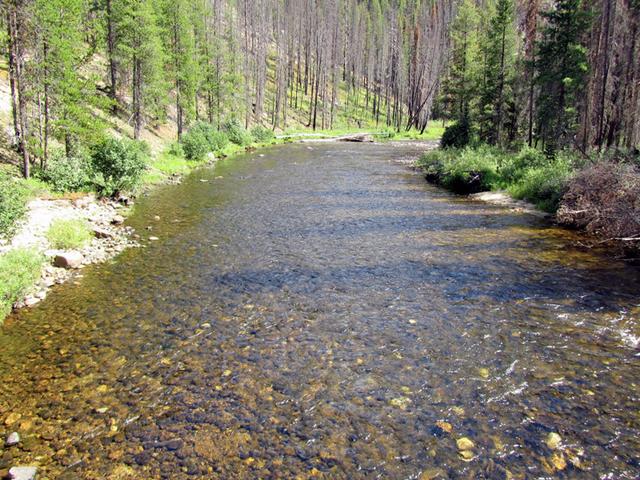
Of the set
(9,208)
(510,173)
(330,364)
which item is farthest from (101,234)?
(510,173)

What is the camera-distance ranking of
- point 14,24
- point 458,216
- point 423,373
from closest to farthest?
point 423,373 → point 14,24 → point 458,216

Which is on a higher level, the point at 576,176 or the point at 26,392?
the point at 576,176

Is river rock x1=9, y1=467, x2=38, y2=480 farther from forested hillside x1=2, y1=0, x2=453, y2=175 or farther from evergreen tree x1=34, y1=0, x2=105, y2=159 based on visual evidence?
evergreen tree x1=34, y1=0, x2=105, y2=159

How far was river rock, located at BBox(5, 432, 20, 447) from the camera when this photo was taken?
6.36 m

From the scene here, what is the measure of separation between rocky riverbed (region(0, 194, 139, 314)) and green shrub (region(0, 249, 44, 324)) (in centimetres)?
28

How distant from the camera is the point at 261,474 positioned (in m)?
5.95

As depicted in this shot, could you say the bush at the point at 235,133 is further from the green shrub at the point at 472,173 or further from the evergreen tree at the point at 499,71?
the green shrub at the point at 472,173

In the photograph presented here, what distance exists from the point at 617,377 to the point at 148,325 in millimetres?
9176

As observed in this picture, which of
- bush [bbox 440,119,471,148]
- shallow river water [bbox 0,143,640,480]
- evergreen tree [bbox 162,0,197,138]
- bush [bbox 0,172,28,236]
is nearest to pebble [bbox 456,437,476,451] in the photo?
shallow river water [bbox 0,143,640,480]

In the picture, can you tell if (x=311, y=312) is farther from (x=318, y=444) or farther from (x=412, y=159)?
(x=412, y=159)

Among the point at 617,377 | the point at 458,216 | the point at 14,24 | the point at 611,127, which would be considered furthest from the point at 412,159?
the point at 617,377

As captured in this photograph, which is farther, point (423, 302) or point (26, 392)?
point (423, 302)

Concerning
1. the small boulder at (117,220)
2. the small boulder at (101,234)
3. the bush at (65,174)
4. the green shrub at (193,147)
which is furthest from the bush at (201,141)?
the small boulder at (101,234)

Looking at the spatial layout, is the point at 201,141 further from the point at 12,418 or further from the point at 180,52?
the point at 12,418
